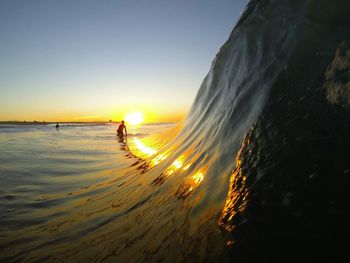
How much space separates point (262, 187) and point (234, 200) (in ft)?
0.63

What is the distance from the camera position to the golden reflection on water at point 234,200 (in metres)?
1.50

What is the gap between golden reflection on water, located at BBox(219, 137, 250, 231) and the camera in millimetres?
1501

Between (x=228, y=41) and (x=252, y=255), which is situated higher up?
(x=228, y=41)

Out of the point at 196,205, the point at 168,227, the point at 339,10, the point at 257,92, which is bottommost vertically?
the point at 168,227

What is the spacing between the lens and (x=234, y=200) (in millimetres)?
1625

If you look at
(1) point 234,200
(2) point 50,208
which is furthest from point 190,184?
(2) point 50,208

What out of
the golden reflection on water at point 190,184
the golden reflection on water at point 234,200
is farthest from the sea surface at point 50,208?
the golden reflection on water at point 234,200

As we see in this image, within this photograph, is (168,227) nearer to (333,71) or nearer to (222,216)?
(222,216)

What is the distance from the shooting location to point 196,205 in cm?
200

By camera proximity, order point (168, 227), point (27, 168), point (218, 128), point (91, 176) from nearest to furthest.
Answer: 1. point (168, 227)
2. point (218, 128)
3. point (91, 176)
4. point (27, 168)

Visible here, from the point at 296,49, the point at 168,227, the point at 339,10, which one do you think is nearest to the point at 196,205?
the point at 168,227

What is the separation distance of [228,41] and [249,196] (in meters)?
4.72

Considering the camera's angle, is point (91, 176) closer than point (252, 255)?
No

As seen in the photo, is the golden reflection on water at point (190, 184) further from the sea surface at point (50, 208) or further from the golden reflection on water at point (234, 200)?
the sea surface at point (50, 208)
